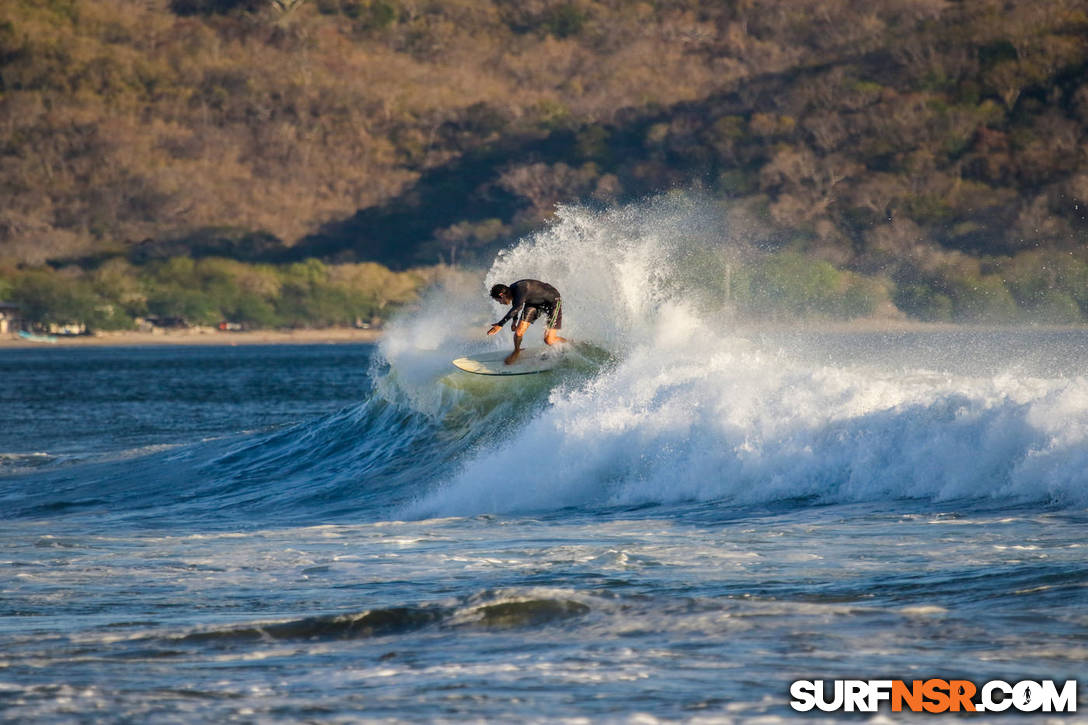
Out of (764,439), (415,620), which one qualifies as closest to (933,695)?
(415,620)

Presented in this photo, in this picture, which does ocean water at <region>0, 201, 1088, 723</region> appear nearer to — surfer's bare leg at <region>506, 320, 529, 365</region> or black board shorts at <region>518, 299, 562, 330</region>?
surfer's bare leg at <region>506, 320, 529, 365</region>

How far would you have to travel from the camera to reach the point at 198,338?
5487 inches

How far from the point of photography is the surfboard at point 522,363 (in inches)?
731

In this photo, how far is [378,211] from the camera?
167125mm

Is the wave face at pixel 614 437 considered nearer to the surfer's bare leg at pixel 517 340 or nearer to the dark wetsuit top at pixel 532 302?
the surfer's bare leg at pixel 517 340

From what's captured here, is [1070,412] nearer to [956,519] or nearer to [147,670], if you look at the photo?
[956,519]

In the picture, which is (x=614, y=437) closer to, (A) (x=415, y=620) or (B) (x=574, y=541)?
(B) (x=574, y=541)

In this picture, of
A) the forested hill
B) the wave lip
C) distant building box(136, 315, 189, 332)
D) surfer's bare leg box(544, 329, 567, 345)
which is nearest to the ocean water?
the wave lip

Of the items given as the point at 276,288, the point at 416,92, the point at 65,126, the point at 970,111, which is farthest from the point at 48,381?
the point at 416,92

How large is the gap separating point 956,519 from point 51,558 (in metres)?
7.94

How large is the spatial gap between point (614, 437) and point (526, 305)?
2349 millimetres

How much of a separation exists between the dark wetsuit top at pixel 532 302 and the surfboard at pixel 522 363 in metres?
0.40

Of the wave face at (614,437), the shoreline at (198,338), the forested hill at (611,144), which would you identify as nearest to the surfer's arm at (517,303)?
the wave face at (614,437)

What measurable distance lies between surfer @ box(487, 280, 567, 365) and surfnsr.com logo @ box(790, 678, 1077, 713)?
10.1m
